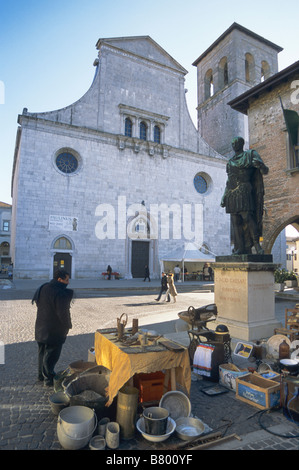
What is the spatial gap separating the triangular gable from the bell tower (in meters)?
6.08

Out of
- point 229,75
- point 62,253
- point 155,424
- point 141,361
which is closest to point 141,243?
point 62,253

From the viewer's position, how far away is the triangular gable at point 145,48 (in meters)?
26.6

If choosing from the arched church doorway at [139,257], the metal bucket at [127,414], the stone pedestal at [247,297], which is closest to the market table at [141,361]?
the metal bucket at [127,414]

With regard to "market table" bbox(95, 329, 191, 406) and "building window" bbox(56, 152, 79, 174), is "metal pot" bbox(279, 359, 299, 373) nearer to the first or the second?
"market table" bbox(95, 329, 191, 406)

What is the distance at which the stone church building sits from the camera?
869 inches

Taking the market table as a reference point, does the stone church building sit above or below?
above

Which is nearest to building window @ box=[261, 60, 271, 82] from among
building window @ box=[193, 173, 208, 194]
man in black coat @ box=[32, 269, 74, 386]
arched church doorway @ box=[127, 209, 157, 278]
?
building window @ box=[193, 173, 208, 194]

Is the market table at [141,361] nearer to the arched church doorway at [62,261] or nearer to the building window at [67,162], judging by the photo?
the arched church doorway at [62,261]

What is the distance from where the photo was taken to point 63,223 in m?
22.6

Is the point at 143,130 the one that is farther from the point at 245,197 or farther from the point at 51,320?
the point at 51,320

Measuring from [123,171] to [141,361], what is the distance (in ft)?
77.8

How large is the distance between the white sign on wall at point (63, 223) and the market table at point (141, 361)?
1979cm

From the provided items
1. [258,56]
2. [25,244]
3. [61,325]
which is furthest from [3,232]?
[61,325]
